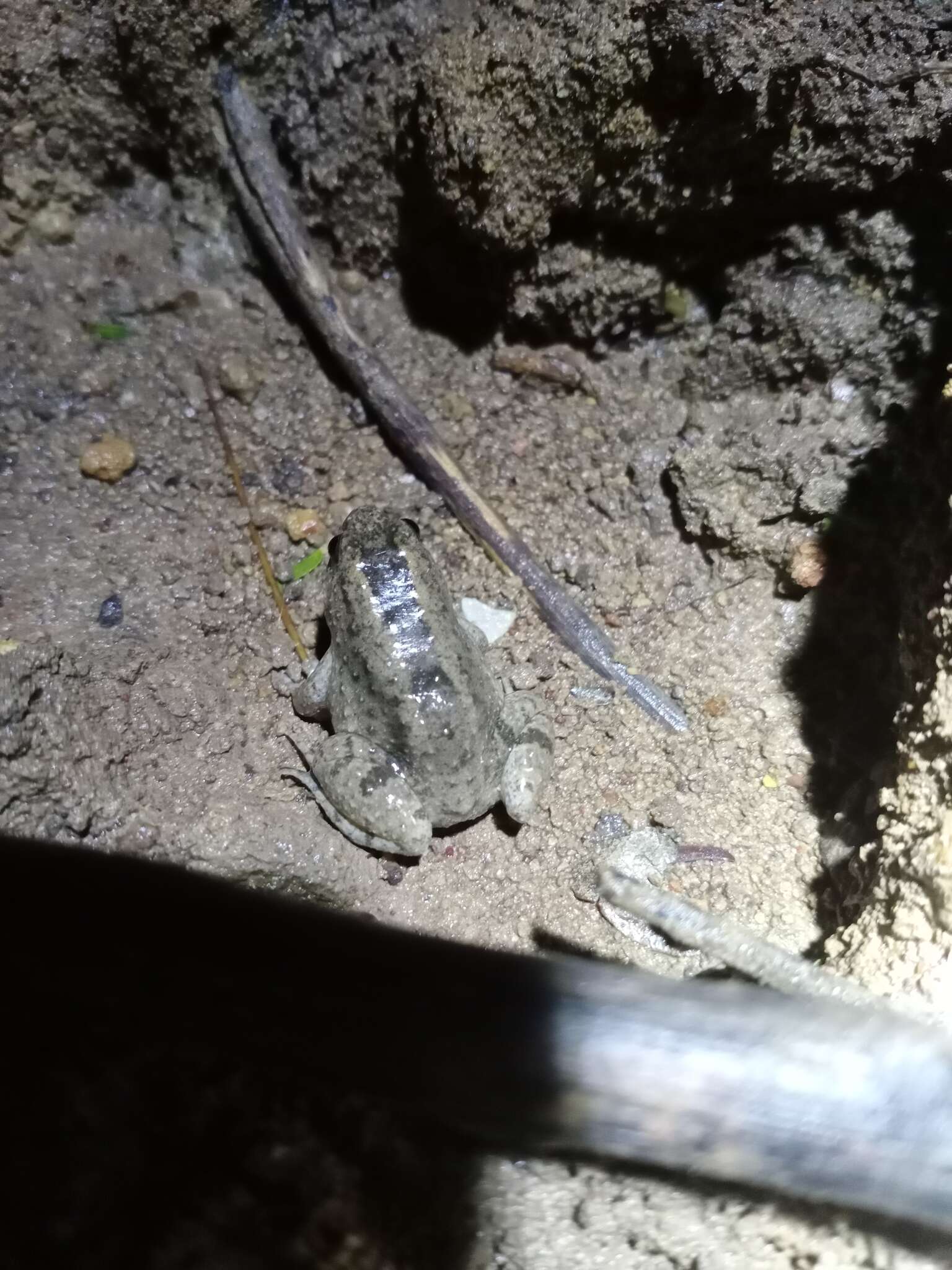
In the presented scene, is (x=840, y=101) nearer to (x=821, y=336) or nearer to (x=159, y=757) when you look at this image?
(x=821, y=336)

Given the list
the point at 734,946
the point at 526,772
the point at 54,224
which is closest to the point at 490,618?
the point at 526,772

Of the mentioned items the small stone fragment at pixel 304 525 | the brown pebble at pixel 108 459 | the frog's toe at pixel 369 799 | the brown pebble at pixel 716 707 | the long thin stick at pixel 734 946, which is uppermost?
the brown pebble at pixel 108 459

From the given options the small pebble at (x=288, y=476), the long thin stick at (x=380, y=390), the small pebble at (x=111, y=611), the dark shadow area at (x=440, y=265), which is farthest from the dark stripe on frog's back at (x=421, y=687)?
the dark shadow area at (x=440, y=265)

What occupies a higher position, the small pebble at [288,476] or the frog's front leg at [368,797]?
the small pebble at [288,476]

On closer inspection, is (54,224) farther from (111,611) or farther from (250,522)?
(111,611)

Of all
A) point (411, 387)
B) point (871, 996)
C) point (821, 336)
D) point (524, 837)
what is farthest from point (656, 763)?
point (411, 387)

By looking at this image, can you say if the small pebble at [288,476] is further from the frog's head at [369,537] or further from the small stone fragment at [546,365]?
the small stone fragment at [546,365]

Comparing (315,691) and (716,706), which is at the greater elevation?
(315,691)
